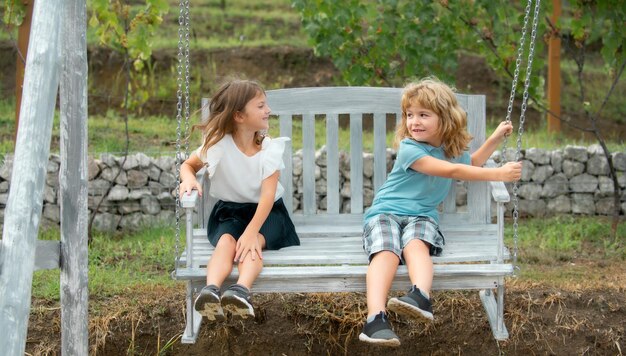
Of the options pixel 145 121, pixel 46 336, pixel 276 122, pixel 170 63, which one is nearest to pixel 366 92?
pixel 46 336

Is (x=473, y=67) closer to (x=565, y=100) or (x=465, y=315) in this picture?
(x=565, y=100)

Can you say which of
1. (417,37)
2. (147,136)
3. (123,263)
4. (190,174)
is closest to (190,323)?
(190,174)

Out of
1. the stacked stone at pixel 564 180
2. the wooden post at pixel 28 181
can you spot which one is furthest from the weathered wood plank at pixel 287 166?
the stacked stone at pixel 564 180

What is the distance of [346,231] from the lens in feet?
15.9

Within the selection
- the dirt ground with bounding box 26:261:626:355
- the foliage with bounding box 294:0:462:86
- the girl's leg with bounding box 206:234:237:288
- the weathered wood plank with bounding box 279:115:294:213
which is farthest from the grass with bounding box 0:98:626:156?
Result: the girl's leg with bounding box 206:234:237:288

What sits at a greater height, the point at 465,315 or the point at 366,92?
the point at 366,92

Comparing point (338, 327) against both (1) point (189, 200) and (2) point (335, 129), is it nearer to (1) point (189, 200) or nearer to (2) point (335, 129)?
(2) point (335, 129)

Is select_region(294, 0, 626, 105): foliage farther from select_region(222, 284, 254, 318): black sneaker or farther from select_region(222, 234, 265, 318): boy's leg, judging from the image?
select_region(222, 284, 254, 318): black sneaker

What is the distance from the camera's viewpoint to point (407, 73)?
7.38m

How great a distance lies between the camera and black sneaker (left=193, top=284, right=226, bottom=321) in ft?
13.3

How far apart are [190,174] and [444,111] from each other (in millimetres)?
1127

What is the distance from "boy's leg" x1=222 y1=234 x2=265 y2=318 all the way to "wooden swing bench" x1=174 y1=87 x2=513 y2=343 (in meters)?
0.05

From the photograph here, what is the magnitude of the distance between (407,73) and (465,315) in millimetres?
2414

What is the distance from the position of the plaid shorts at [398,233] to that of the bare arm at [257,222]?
0.44 metres
